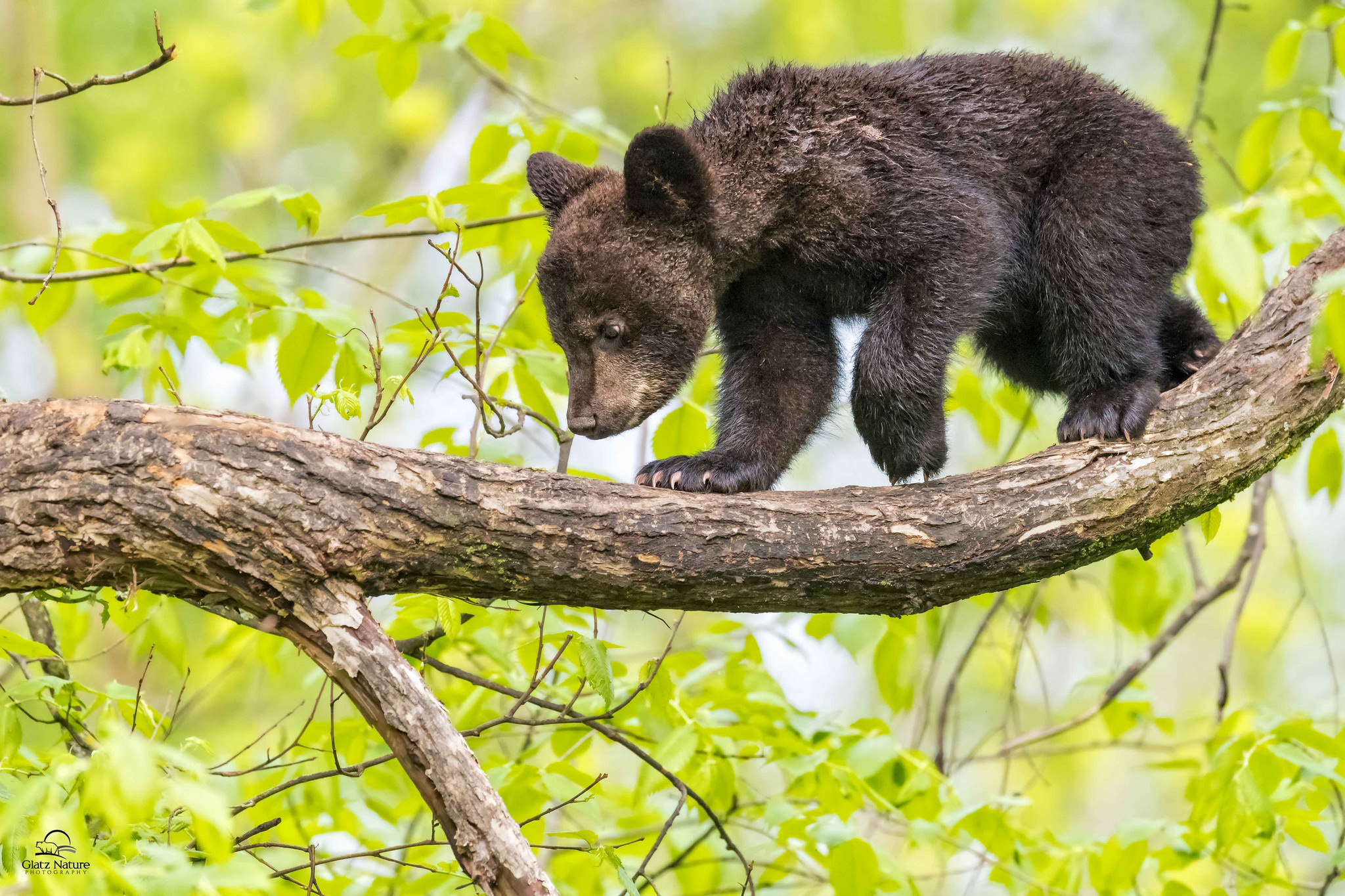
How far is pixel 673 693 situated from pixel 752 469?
1.05 metres

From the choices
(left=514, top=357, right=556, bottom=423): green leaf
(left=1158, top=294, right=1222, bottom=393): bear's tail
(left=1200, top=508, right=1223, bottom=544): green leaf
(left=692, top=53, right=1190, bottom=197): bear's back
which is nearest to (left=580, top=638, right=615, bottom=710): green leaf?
(left=514, top=357, right=556, bottom=423): green leaf

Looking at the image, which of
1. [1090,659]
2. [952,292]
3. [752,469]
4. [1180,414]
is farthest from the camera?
[1090,659]

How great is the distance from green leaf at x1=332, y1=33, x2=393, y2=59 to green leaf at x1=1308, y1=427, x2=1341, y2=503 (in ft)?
14.1

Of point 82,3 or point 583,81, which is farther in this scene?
point 583,81

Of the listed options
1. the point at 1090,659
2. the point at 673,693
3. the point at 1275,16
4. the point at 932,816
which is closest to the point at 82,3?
the point at 673,693

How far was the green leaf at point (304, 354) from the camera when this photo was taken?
13.1 feet

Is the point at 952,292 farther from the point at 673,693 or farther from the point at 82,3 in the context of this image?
the point at 82,3

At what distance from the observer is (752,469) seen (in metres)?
4.73

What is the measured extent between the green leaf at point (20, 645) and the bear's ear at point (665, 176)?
258 centimetres

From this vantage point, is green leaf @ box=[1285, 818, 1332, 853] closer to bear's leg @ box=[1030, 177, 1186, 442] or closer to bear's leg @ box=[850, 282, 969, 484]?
bear's leg @ box=[1030, 177, 1186, 442]

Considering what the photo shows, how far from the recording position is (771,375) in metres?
4.98

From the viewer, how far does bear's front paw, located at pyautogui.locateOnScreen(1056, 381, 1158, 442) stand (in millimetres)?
4059

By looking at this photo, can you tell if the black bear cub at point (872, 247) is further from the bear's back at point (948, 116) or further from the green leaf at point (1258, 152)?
the green leaf at point (1258, 152)

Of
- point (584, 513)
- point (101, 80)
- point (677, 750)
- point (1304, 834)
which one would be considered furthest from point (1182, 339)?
point (101, 80)
